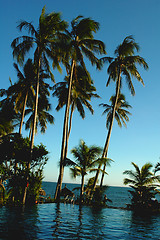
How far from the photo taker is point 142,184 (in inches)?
931

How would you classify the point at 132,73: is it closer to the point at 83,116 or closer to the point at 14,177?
the point at 83,116

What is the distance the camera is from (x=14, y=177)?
17.8m

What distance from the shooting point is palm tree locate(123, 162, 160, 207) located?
2247cm

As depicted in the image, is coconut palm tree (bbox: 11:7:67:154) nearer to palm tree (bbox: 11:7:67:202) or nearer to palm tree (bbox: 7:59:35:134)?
palm tree (bbox: 11:7:67:202)

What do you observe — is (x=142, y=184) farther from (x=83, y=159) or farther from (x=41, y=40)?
(x=41, y=40)

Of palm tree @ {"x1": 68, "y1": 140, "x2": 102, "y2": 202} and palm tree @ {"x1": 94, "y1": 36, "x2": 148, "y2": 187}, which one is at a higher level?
palm tree @ {"x1": 94, "y1": 36, "x2": 148, "y2": 187}

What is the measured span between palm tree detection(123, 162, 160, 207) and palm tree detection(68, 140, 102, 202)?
4.23 meters

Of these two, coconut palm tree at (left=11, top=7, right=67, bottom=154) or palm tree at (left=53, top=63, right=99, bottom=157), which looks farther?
palm tree at (left=53, top=63, right=99, bottom=157)

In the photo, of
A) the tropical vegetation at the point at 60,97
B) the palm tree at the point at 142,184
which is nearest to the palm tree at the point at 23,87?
the tropical vegetation at the point at 60,97

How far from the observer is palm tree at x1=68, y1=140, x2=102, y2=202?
22391mm

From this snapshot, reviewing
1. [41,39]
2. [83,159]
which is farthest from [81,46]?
[83,159]

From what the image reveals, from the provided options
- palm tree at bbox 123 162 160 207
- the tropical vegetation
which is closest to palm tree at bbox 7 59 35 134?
the tropical vegetation

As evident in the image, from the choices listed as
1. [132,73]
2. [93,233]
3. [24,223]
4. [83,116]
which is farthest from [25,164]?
[132,73]

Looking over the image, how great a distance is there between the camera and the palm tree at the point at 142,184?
73.7 feet
